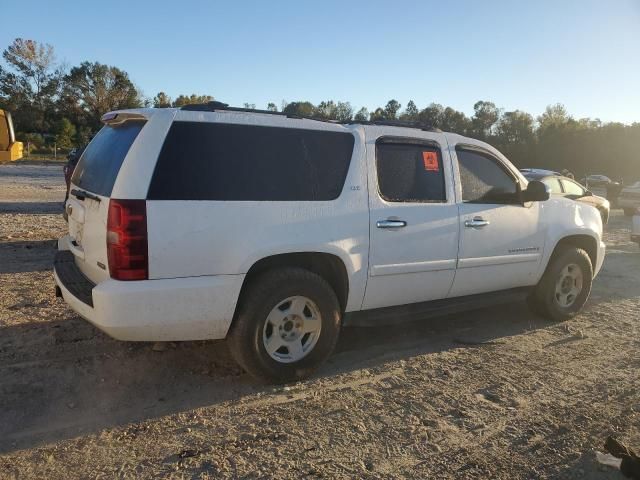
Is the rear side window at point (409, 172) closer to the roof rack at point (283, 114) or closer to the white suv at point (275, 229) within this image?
the white suv at point (275, 229)

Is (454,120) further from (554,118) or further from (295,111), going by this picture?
(295,111)

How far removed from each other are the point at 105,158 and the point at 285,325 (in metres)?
1.84

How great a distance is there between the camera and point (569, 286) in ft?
19.2

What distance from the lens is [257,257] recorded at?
11.9 ft

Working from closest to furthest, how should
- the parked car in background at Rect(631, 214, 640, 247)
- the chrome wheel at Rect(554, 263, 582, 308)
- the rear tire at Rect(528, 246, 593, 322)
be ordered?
1. the rear tire at Rect(528, 246, 593, 322)
2. the chrome wheel at Rect(554, 263, 582, 308)
3. the parked car in background at Rect(631, 214, 640, 247)

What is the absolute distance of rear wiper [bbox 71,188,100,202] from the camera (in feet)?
11.9

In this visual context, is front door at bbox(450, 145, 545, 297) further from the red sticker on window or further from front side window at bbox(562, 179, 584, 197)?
front side window at bbox(562, 179, 584, 197)

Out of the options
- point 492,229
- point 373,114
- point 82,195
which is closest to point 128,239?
point 82,195

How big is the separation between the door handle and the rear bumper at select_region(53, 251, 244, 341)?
7.31 ft

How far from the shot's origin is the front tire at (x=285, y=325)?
3699 mm

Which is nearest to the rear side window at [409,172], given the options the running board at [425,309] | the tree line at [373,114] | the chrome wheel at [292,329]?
the running board at [425,309]

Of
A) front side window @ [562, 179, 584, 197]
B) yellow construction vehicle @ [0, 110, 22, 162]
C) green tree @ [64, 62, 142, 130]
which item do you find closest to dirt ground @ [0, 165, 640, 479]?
yellow construction vehicle @ [0, 110, 22, 162]

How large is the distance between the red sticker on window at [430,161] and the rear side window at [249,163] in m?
0.80

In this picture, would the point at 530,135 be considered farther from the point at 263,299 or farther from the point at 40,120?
the point at 263,299
